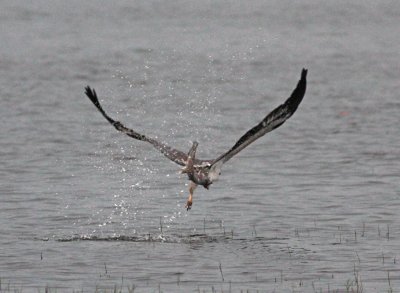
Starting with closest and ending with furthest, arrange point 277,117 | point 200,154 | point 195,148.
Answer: point 277,117
point 195,148
point 200,154

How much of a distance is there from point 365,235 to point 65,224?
381 centimetres

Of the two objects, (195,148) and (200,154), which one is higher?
(200,154)

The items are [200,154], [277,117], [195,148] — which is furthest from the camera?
[200,154]

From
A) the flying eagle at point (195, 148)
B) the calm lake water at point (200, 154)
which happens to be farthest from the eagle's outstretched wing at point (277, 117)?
the calm lake water at point (200, 154)

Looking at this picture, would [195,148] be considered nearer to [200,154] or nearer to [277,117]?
[277,117]

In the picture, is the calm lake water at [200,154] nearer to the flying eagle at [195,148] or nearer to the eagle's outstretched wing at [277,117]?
the flying eagle at [195,148]

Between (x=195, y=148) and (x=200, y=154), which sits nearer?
(x=195, y=148)

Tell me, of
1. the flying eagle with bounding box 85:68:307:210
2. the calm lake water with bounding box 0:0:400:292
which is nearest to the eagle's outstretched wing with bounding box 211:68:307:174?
the flying eagle with bounding box 85:68:307:210

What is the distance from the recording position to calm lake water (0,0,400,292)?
12.4 metres

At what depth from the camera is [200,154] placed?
67.5ft

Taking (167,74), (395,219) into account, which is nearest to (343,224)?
(395,219)

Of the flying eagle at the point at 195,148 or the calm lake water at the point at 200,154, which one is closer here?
the flying eagle at the point at 195,148

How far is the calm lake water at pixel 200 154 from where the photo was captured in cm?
1239

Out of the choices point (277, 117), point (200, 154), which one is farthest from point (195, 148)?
point (200, 154)
